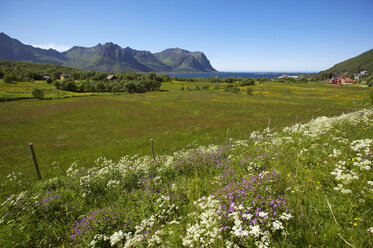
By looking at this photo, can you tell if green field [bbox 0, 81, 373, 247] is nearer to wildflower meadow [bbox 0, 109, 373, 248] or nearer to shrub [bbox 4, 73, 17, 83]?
wildflower meadow [bbox 0, 109, 373, 248]

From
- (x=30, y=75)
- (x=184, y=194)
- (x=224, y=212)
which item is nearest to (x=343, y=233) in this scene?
(x=224, y=212)

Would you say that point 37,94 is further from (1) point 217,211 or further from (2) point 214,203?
(1) point 217,211

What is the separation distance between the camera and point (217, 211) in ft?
11.1

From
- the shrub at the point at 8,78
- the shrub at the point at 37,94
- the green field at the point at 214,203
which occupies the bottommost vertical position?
the shrub at the point at 37,94

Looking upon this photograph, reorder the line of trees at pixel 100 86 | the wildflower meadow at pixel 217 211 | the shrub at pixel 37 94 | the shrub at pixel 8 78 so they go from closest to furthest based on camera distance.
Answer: the wildflower meadow at pixel 217 211, the shrub at pixel 37 94, the line of trees at pixel 100 86, the shrub at pixel 8 78

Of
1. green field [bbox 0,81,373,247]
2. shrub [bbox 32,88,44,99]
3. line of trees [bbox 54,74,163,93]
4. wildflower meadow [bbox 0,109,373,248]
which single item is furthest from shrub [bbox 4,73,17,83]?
wildflower meadow [bbox 0,109,373,248]

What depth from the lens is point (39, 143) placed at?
20391 mm

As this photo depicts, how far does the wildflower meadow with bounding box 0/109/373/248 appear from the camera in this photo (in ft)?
10.0

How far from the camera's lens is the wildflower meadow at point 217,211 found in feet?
10.0

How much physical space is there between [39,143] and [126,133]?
33.5 feet

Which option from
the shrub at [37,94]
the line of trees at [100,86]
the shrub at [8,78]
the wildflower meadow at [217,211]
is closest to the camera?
the wildflower meadow at [217,211]

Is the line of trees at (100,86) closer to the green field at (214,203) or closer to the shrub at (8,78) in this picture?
the shrub at (8,78)

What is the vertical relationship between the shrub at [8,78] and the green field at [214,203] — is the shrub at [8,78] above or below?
below

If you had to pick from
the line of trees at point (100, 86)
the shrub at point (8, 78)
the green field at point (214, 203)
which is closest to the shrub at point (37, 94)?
the line of trees at point (100, 86)
